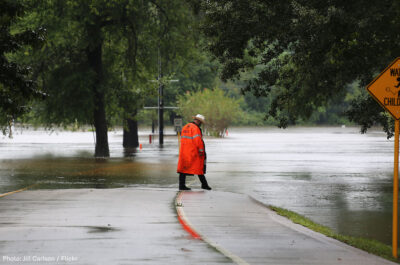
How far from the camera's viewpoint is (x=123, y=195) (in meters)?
13.9

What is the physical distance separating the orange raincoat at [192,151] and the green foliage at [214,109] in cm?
4920

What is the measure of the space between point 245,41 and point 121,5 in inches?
568

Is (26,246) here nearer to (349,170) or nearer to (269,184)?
(269,184)

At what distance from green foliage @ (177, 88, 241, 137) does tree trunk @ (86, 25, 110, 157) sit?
32.5 meters

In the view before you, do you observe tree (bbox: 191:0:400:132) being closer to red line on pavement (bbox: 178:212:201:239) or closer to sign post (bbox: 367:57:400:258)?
sign post (bbox: 367:57:400:258)

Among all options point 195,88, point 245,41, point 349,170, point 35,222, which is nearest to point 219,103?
point 195,88

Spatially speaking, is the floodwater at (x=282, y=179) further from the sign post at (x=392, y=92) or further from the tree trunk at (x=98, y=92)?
the sign post at (x=392, y=92)

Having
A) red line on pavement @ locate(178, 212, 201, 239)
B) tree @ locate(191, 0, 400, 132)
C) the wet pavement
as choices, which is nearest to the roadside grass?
red line on pavement @ locate(178, 212, 201, 239)

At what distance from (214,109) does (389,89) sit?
56022 millimetres

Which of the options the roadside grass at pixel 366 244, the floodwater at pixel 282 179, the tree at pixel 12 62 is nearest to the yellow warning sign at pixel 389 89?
the roadside grass at pixel 366 244

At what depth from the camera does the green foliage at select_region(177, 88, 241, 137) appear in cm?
6406

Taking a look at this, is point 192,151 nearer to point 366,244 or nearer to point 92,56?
point 366,244

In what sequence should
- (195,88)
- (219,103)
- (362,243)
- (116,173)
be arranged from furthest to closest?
(195,88), (219,103), (116,173), (362,243)

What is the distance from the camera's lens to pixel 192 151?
14.4 metres
